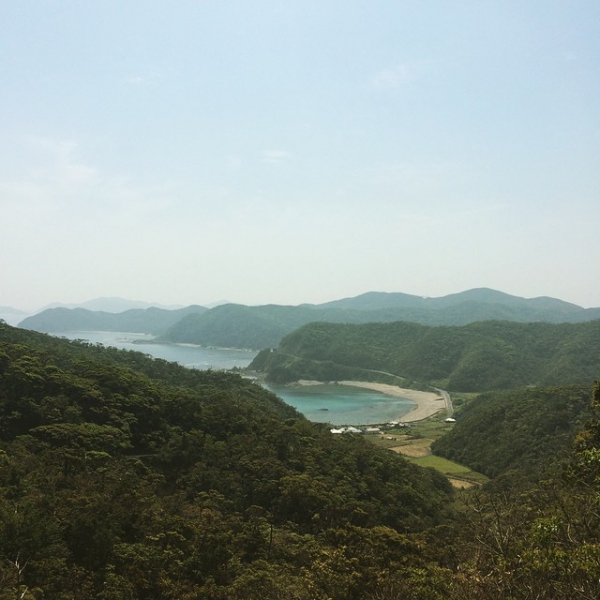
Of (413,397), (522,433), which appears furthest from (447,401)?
(522,433)

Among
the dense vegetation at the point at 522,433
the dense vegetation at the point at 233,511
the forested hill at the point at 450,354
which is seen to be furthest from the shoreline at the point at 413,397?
the dense vegetation at the point at 233,511

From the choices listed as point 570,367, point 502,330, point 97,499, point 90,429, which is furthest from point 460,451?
point 502,330

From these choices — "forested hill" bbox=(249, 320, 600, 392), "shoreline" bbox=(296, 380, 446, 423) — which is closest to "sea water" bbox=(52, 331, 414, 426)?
"shoreline" bbox=(296, 380, 446, 423)

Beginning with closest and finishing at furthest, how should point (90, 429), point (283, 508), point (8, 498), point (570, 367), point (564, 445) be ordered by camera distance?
point (8, 498)
point (283, 508)
point (90, 429)
point (564, 445)
point (570, 367)

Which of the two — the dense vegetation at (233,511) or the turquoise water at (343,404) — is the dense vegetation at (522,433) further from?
the turquoise water at (343,404)

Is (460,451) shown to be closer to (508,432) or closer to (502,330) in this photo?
(508,432)
